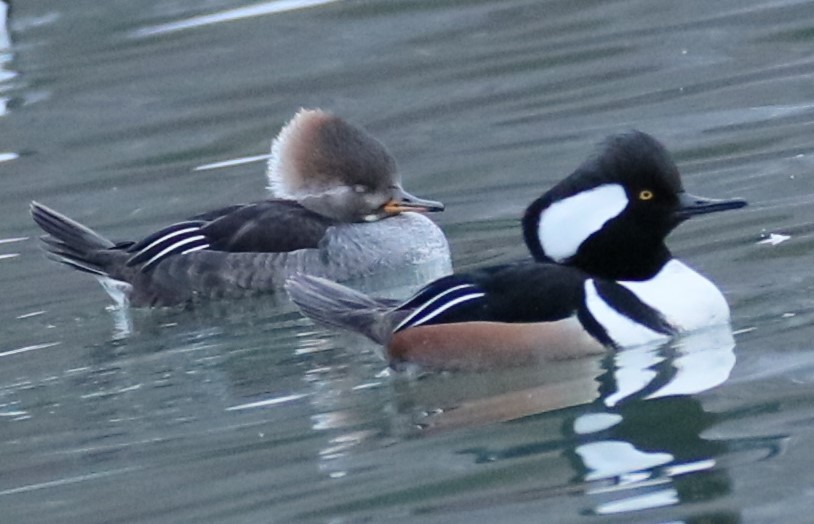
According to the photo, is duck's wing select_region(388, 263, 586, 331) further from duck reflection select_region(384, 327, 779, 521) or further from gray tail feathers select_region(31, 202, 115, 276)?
gray tail feathers select_region(31, 202, 115, 276)

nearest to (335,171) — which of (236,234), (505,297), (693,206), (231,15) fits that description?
(236,234)

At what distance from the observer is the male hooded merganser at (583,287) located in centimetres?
746

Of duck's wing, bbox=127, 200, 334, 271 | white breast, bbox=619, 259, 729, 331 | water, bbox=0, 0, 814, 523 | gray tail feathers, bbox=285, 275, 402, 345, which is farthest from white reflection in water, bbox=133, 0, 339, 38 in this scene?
white breast, bbox=619, 259, 729, 331

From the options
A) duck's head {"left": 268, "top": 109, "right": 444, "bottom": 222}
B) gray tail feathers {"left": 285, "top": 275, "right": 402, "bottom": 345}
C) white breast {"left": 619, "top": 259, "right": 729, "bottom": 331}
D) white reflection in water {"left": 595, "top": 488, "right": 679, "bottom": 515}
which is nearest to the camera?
white reflection in water {"left": 595, "top": 488, "right": 679, "bottom": 515}

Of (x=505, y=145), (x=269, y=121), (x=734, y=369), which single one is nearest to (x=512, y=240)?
(x=505, y=145)

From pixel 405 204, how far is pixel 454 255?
0.39 meters

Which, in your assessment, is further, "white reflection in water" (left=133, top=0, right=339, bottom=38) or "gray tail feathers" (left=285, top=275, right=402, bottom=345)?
"white reflection in water" (left=133, top=0, right=339, bottom=38)

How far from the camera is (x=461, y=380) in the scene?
24.7 feet

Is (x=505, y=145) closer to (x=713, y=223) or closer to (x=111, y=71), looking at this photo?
(x=713, y=223)

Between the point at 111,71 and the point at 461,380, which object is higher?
the point at 111,71

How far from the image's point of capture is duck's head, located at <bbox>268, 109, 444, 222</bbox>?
33.6 feet

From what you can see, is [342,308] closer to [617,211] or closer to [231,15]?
[617,211]

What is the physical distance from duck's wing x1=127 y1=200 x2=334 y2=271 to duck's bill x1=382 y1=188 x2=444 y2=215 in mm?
470

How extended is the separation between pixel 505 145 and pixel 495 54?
2.85m
